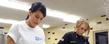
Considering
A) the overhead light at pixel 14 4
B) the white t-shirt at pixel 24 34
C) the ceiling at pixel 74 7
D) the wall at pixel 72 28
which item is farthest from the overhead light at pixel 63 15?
the white t-shirt at pixel 24 34

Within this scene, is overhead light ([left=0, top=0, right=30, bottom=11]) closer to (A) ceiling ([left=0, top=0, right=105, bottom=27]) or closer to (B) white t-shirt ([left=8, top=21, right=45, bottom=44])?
(A) ceiling ([left=0, top=0, right=105, bottom=27])

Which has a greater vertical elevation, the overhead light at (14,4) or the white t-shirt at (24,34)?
the overhead light at (14,4)

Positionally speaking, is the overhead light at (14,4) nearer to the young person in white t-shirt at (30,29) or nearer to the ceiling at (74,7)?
the ceiling at (74,7)

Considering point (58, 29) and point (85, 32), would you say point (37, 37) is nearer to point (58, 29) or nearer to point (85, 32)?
point (85, 32)

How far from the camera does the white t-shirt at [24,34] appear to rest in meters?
1.41

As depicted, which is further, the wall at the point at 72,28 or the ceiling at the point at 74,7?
the wall at the point at 72,28

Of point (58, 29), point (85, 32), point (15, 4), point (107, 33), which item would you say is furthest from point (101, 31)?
point (85, 32)

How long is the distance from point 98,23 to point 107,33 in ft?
2.09

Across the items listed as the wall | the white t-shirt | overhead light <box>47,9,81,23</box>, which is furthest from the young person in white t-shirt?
the wall

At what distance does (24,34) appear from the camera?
1470 millimetres

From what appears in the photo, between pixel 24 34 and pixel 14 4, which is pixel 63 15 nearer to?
pixel 14 4

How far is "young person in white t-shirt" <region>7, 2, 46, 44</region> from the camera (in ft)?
4.64

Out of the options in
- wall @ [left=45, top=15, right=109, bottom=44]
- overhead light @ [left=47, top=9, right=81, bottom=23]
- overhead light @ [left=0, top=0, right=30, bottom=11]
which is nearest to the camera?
overhead light @ [left=0, top=0, right=30, bottom=11]

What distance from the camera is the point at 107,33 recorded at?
7.44 meters
